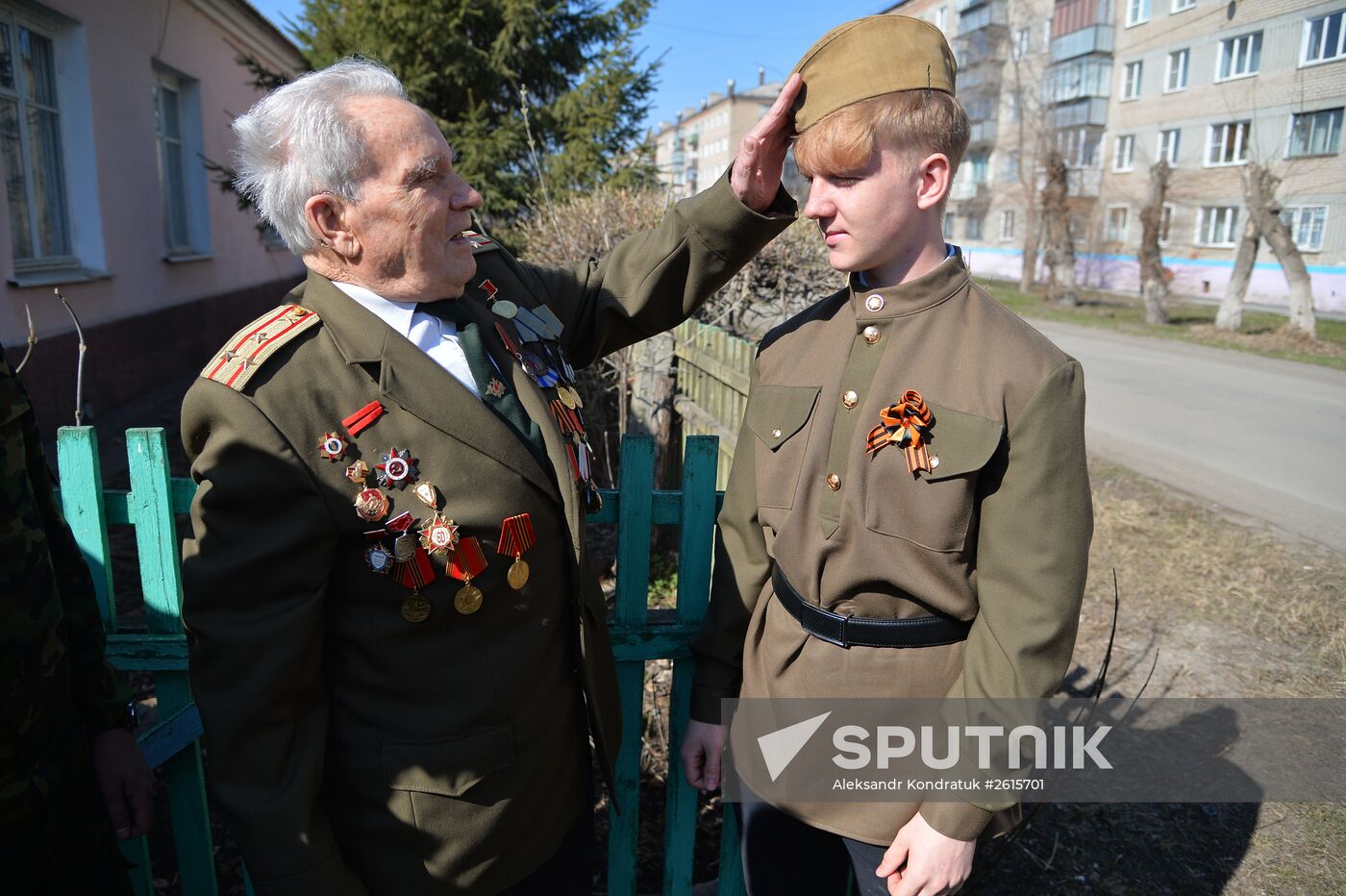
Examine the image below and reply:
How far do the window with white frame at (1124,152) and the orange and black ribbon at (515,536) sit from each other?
33043 millimetres

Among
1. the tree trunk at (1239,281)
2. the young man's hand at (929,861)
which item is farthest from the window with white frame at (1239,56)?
the young man's hand at (929,861)

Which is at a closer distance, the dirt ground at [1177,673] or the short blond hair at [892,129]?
the short blond hair at [892,129]

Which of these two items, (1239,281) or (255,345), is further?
(1239,281)

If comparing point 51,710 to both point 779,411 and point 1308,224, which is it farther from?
point 1308,224

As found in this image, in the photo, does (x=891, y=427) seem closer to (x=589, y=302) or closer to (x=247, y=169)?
(x=589, y=302)

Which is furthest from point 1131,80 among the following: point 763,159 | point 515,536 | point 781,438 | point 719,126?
point 719,126

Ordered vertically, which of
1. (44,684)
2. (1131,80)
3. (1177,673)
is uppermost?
(1131,80)

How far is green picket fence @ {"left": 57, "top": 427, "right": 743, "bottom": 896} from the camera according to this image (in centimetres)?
177

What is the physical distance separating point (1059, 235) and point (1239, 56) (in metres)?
8.20

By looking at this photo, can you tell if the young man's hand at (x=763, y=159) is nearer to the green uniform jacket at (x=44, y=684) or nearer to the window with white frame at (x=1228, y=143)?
the green uniform jacket at (x=44, y=684)

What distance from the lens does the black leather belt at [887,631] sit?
1.47m

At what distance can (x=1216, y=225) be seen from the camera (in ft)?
84.9

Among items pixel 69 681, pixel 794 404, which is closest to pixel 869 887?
pixel 794 404

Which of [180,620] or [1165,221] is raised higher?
[1165,221]
